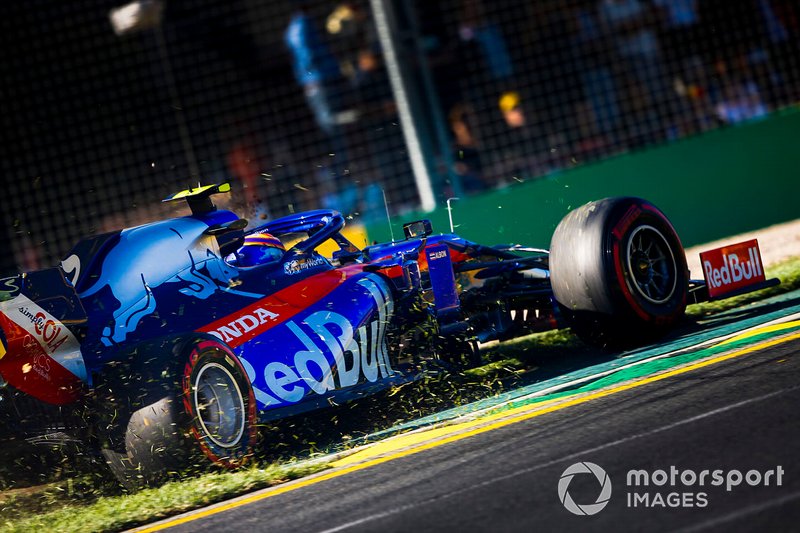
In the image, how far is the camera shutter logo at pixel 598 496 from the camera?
3.36 m

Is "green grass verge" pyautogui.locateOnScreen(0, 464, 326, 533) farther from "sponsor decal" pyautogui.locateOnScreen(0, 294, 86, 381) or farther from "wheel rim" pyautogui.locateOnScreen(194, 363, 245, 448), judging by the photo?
"sponsor decal" pyautogui.locateOnScreen(0, 294, 86, 381)

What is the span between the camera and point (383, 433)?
18.2 feet

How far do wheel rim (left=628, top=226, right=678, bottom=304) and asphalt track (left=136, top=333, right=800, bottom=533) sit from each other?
3.76 feet

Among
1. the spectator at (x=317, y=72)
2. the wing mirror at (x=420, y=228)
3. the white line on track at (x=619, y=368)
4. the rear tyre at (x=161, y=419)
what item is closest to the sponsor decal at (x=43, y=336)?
the rear tyre at (x=161, y=419)

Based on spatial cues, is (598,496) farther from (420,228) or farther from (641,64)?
(641,64)

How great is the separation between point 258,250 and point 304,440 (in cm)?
116

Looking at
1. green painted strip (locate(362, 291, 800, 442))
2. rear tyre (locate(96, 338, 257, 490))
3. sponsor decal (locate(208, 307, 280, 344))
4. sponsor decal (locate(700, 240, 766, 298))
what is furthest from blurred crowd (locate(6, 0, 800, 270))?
rear tyre (locate(96, 338, 257, 490))

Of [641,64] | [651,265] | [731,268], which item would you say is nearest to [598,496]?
[651,265]

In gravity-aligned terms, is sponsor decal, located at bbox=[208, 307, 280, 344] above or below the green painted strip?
above

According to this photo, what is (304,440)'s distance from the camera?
19.0ft

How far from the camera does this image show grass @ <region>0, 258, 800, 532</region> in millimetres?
4719

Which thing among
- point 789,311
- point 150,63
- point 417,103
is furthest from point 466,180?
point 789,311

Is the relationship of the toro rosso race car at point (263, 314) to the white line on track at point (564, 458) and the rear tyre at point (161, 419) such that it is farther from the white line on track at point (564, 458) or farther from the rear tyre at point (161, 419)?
the white line on track at point (564, 458)

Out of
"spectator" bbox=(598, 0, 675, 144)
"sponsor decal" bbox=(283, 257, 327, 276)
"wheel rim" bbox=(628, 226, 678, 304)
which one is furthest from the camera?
"spectator" bbox=(598, 0, 675, 144)
